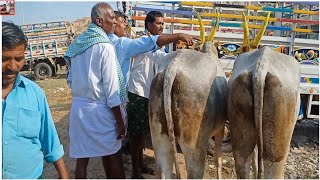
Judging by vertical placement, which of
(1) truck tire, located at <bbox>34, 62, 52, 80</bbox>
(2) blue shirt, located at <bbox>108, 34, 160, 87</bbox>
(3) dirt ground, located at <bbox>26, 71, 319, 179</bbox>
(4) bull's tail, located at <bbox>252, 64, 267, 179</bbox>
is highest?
(2) blue shirt, located at <bbox>108, 34, 160, 87</bbox>

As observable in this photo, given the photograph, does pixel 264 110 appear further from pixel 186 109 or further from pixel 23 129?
pixel 23 129

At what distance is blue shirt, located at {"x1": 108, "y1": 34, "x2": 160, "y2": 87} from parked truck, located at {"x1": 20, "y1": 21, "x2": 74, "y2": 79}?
1136cm

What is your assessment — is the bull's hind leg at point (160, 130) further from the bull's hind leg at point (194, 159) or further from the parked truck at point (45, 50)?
the parked truck at point (45, 50)

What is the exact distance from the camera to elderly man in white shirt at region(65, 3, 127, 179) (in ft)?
8.93

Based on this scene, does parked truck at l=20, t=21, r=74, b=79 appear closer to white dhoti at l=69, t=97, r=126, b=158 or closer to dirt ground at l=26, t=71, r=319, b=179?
dirt ground at l=26, t=71, r=319, b=179

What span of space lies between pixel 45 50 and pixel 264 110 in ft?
44.4

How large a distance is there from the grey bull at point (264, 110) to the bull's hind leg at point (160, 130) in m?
0.51

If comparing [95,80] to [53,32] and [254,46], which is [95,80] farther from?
[53,32]

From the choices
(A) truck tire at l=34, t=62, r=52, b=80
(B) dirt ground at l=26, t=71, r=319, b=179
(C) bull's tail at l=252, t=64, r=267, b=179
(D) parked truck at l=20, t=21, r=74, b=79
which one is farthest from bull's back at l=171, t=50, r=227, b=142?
(A) truck tire at l=34, t=62, r=52, b=80

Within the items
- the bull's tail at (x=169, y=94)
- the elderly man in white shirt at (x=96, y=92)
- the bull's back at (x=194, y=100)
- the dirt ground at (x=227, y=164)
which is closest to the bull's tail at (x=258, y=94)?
the bull's back at (x=194, y=100)

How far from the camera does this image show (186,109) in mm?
2549

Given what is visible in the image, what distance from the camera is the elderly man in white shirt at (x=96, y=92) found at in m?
2.72

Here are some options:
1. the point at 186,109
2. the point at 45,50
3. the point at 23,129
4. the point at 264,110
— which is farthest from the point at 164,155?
the point at 45,50

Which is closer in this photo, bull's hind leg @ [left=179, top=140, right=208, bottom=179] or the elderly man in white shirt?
bull's hind leg @ [left=179, top=140, right=208, bottom=179]
